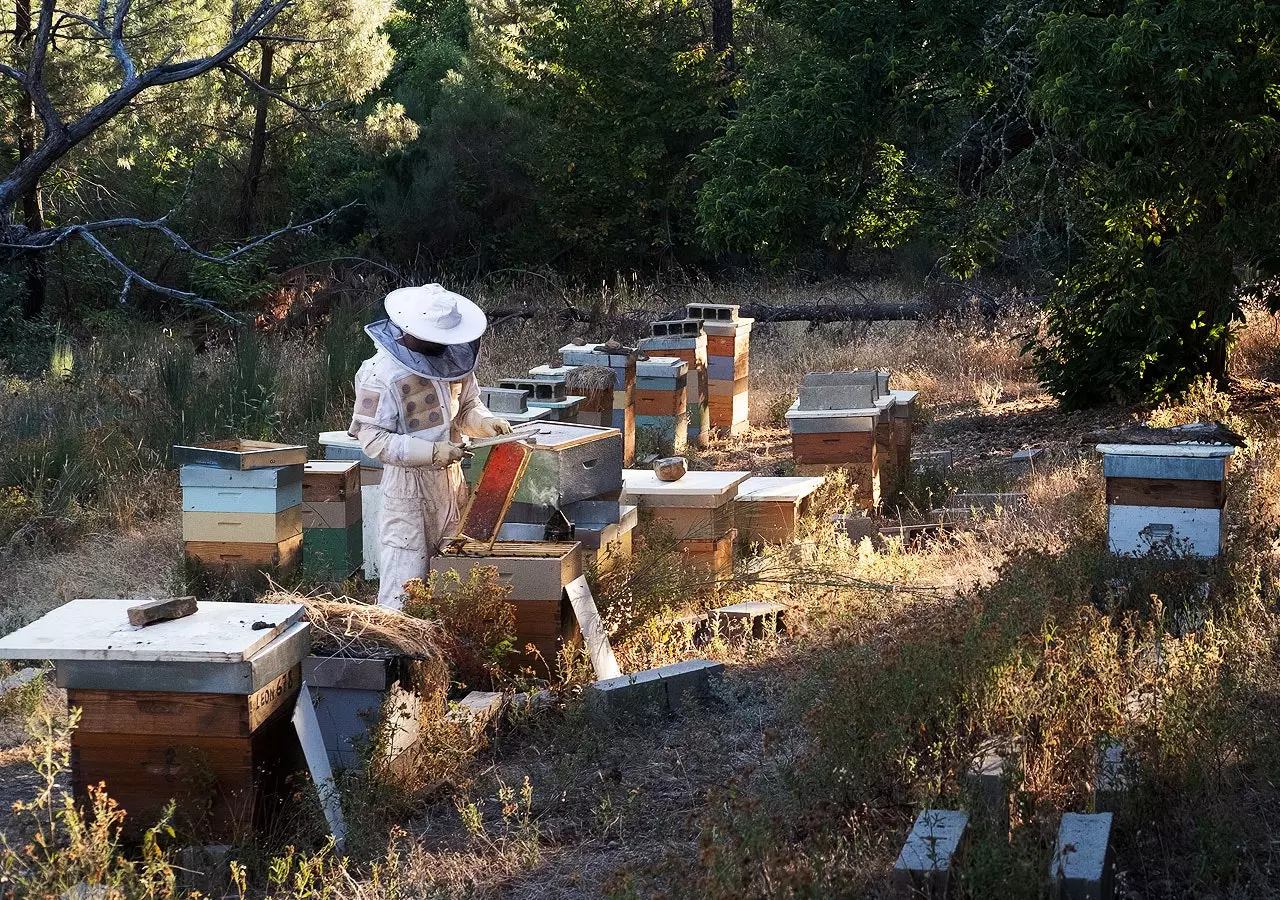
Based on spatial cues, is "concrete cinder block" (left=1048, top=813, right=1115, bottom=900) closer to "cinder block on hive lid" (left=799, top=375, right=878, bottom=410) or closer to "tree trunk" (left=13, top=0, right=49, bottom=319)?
"cinder block on hive lid" (left=799, top=375, right=878, bottom=410)

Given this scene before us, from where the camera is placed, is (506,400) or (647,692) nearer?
(647,692)

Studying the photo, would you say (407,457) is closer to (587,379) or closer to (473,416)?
(473,416)

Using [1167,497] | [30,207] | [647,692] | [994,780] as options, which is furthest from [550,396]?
[30,207]

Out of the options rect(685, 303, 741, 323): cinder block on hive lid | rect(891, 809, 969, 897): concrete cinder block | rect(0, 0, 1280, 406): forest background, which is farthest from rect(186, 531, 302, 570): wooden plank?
rect(685, 303, 741, 323): cinder block on hive lid

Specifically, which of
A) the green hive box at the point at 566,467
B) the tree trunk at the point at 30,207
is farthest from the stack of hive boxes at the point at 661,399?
the tree trunk at the point at 30,207

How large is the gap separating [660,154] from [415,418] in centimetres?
2018

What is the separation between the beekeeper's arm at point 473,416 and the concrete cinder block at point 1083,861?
337cm

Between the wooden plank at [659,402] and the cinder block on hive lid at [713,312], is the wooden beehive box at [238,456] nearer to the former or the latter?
the wooden plank at [659,402]

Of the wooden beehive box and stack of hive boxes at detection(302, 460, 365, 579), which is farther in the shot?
stack of hive boxes at detection(302, 460, 365, 579)

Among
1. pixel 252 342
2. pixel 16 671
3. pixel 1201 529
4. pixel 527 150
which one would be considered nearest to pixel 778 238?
pixel 252 342

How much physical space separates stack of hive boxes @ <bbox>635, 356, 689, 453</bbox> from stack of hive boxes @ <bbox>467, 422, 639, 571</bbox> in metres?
4.33

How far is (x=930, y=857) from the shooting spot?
2990mm

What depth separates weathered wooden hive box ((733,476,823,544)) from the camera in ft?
23.9

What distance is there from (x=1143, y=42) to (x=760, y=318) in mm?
9251
